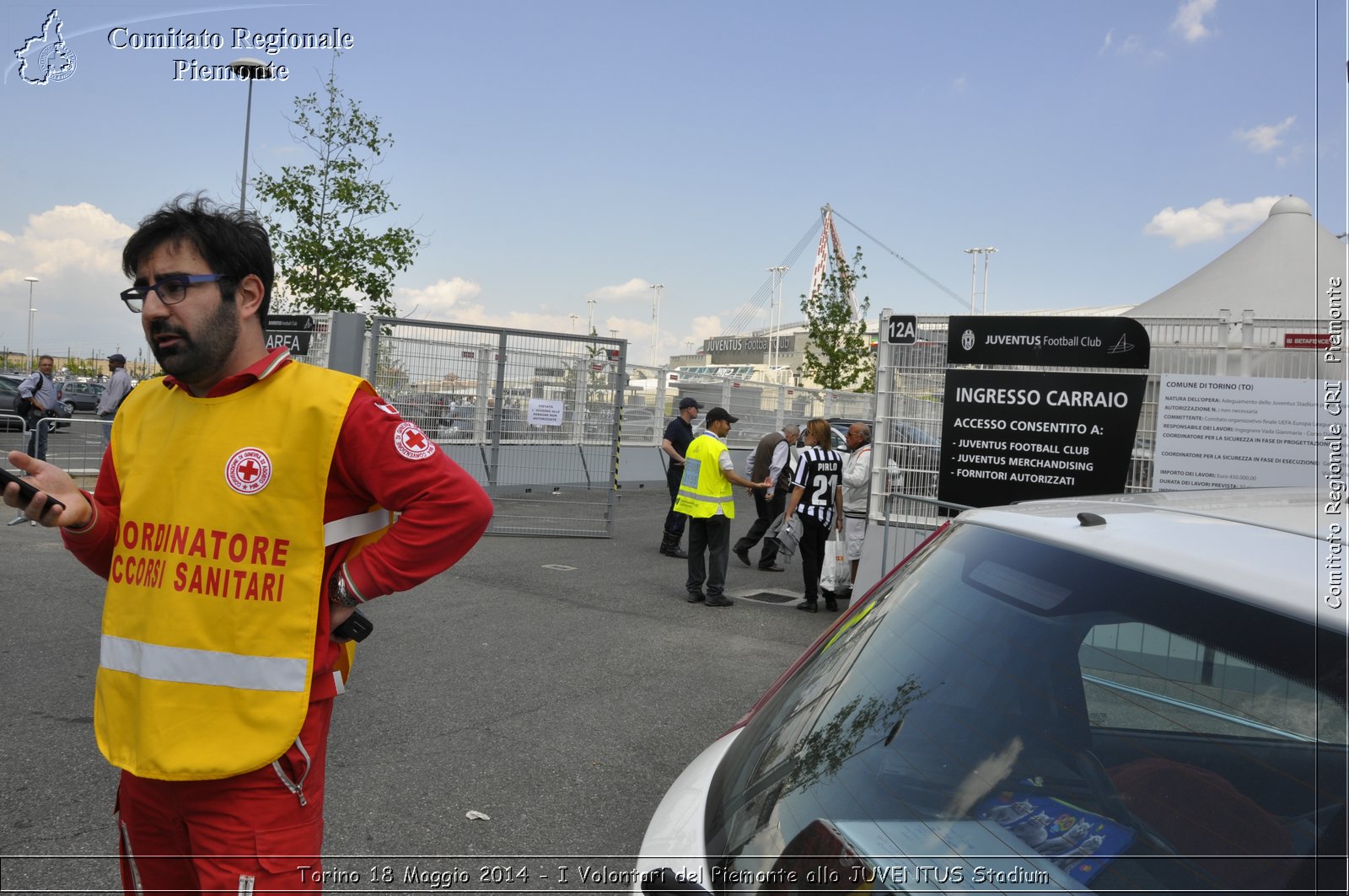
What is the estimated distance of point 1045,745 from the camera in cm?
149

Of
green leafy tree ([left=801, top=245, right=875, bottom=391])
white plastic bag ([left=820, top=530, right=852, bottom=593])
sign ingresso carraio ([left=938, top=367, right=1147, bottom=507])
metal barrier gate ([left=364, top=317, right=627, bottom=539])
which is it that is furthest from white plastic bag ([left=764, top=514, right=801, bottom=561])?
green leafy tree ([left=801, top=245, right=875, bottom=391])

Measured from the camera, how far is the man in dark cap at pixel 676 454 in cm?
1195

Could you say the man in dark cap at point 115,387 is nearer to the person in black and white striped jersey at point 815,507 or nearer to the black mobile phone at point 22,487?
the person in black and white striped jersey at point 815,507

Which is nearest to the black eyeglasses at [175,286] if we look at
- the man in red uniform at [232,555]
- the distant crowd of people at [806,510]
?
the man in red uniform at [232,555]

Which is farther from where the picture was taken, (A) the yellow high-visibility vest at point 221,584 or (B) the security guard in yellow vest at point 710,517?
(B) the security guard in yellow vest at point 710,517

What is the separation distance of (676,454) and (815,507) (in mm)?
3644

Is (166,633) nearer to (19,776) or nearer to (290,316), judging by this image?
(19,776)

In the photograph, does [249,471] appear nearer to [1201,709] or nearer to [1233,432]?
[1201,709]

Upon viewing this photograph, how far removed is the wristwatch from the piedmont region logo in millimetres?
256

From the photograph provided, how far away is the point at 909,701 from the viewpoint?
5.40ft

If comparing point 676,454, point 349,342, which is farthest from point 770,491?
point 349,342

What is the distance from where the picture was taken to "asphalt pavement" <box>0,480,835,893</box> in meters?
3.79

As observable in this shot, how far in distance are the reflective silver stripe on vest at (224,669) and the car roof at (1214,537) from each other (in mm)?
1448

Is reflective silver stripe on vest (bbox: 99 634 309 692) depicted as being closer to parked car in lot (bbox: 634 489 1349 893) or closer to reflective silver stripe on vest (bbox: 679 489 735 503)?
parked car in lot (bbox: 634 489 1349 893)
